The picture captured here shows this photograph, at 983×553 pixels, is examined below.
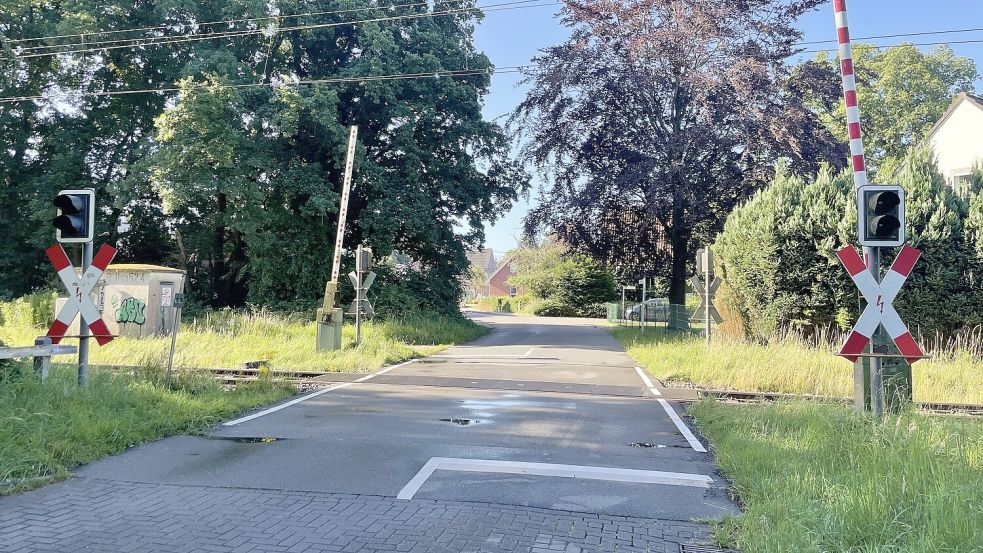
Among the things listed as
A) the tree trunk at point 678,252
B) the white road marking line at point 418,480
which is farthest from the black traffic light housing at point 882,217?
the tree trunk at point 678,252

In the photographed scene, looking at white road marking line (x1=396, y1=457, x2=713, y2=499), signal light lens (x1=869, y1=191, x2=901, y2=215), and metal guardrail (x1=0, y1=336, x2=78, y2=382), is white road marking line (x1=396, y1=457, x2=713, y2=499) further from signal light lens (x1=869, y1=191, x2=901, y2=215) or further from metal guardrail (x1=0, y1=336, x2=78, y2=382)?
metal guardrail (x1=0, y1=336, x2=78, y2=382)

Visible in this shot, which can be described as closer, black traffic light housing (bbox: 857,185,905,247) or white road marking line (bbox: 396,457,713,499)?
white road marking line (bbox: 396,457,713,499)

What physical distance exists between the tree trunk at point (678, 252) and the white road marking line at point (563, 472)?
68.9ft

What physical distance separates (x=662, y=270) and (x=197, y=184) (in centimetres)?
1860

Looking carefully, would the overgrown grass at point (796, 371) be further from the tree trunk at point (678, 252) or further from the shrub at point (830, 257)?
the tree trunk at point (678, 252)

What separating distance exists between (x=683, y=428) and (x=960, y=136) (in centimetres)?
2697

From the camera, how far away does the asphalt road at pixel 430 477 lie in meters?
4.63

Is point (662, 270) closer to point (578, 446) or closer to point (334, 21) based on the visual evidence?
point (334, 21)

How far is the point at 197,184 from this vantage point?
2419cm

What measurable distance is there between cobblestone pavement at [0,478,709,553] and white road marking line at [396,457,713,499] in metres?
0.98

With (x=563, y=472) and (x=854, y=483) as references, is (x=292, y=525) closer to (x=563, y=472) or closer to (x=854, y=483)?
(x=563, y=472)

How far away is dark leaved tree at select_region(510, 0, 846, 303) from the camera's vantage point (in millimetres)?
23750

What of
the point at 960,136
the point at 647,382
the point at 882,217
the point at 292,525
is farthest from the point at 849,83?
the point at 960,136

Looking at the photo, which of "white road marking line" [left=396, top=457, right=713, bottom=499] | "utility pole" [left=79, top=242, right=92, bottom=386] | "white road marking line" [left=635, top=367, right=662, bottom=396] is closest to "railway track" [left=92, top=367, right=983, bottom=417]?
"white road marking line" [left=635, top=367, right=662, bottom=396]
